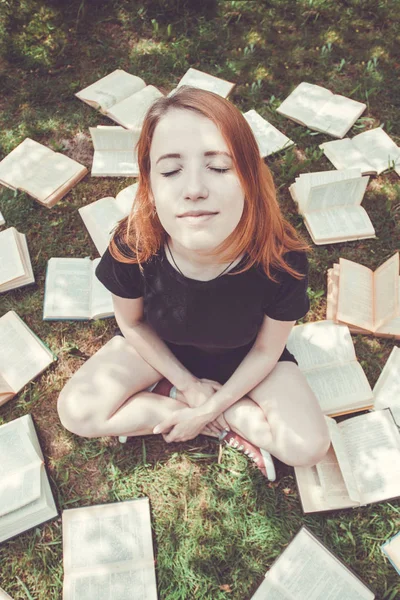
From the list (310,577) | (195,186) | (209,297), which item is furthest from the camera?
(310,577)

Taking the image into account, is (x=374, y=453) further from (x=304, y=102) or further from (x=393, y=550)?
(x=304, y=102)

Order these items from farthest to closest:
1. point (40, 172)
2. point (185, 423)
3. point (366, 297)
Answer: point (40, 172)
point (366, 297)
point (185, 423)

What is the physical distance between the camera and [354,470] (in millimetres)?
2369

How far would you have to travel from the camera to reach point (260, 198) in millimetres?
1677

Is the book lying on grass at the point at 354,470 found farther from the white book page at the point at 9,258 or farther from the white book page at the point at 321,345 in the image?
the white book page at the point at 9,258

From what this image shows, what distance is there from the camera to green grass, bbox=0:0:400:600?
2.26 metres

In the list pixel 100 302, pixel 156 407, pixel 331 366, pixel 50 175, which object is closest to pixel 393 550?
pixel 331 366

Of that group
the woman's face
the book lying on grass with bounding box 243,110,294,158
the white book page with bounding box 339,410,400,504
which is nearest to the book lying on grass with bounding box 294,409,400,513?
the white book page with bounding box 339,410,400,504

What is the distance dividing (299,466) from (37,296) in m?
1.99

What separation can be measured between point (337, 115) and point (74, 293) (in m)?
2.62

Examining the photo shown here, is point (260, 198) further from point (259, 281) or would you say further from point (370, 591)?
point (370, 591)

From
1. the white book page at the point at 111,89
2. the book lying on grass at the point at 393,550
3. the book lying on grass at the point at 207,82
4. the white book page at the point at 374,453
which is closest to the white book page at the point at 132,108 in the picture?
the white book page at the point at 111,89

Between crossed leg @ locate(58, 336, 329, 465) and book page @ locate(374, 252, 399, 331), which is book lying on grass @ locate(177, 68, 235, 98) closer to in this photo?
book page @ locate(374, 252, 399, 331)

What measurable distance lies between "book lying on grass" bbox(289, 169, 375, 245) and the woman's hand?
1564 millimetres
